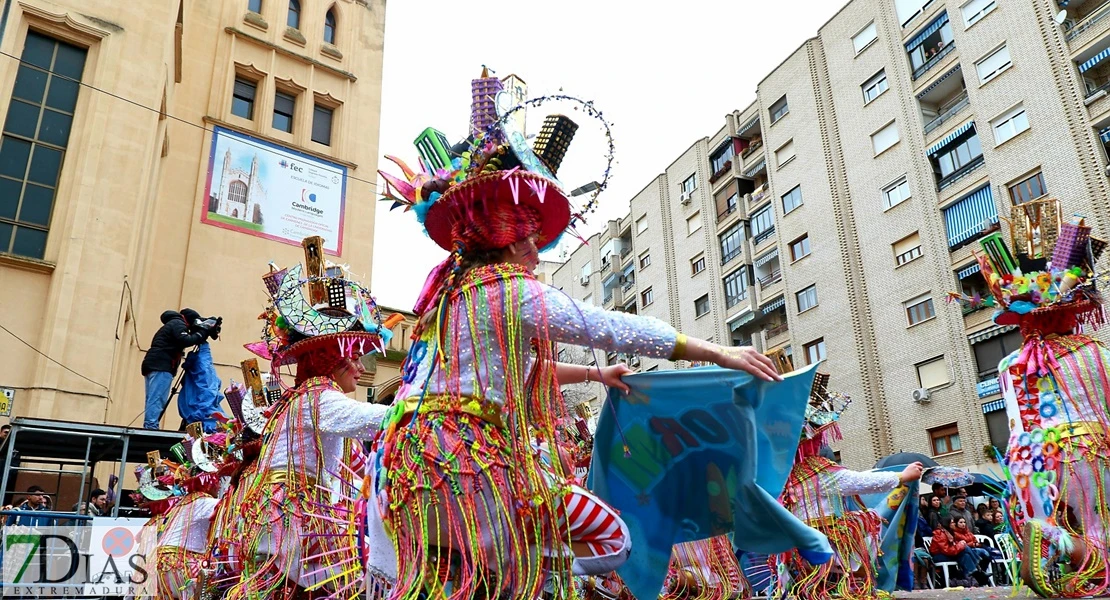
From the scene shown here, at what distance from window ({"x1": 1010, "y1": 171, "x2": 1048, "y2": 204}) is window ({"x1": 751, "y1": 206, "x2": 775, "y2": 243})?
9.47 metres

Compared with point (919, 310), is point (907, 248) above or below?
above

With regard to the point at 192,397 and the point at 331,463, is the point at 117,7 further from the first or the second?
the point at 331,463

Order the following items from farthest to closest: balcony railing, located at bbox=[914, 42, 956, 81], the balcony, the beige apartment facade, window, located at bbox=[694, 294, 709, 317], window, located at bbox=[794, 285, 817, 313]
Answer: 1. window, located at bbox=[694, 294, 709, 317]
2. window, located at bbox=[794, 285, 817, 313]
3. balcony railing, located at bbox=[914, 42, 956, 81]
4. the balcony
5. the beige apartment facade

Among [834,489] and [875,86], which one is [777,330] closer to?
[875,86]

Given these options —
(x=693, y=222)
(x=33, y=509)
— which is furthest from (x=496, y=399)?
(x=693, y=222)

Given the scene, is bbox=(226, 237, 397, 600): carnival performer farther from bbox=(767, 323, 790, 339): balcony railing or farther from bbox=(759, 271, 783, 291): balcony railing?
bbox=(759, 271, 783, 291): balcony railing

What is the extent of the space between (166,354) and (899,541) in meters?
8.97

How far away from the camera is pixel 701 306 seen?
34344 millimetres

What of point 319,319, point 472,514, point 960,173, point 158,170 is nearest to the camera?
point 472,514

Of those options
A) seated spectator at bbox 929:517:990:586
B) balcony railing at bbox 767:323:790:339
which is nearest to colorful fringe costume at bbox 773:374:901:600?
seated spectator at bbox 929:517:990:586

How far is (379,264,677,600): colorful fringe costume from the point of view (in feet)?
7.46

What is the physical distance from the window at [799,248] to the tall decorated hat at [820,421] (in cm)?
2267

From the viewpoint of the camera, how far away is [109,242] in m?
12.7

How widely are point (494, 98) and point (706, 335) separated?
31176 millimetres
